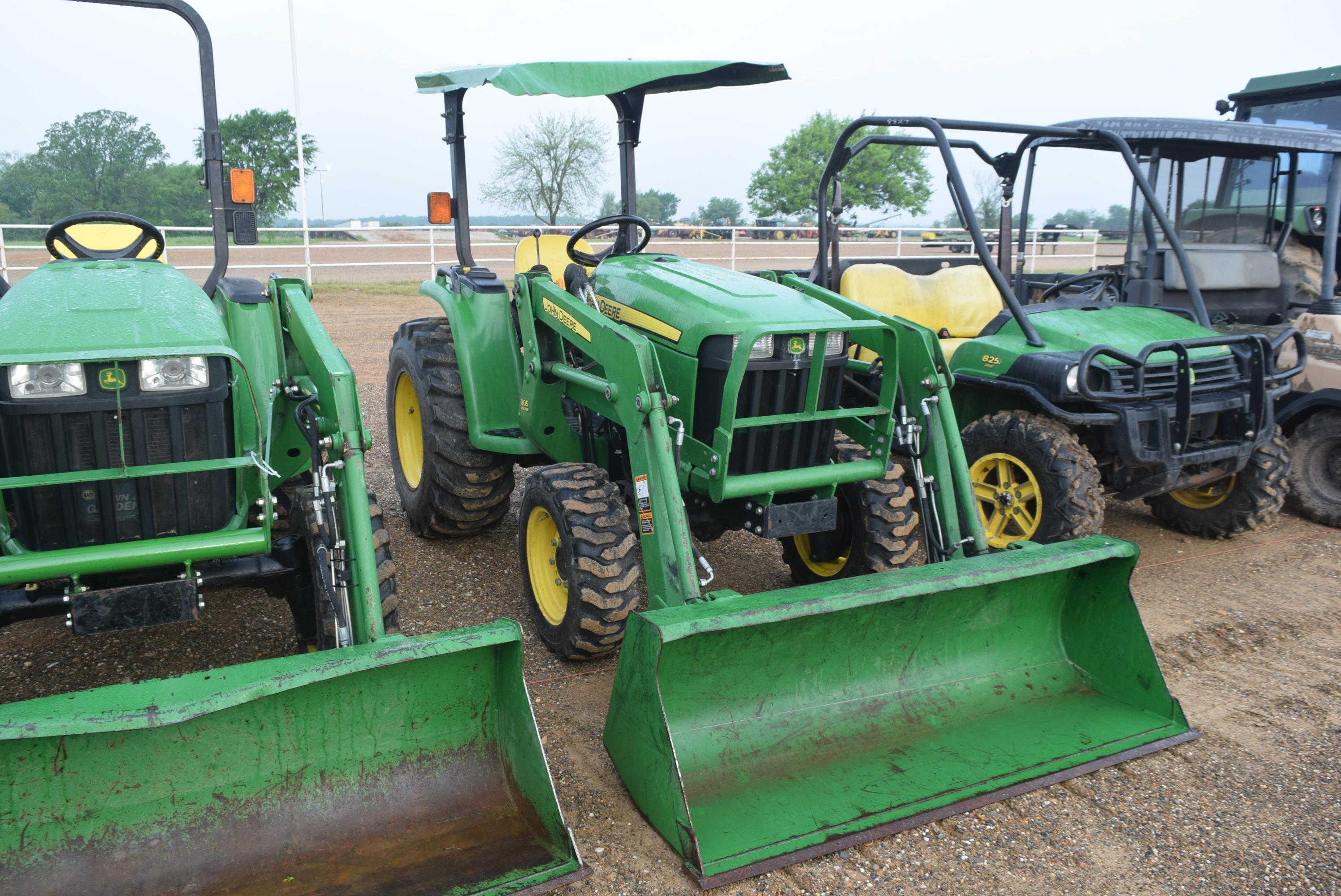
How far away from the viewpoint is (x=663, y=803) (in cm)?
275

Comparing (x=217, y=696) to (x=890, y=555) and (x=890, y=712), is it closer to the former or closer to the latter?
(x=890, y=712)

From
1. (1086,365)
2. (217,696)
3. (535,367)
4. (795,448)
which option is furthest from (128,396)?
(1086,365)

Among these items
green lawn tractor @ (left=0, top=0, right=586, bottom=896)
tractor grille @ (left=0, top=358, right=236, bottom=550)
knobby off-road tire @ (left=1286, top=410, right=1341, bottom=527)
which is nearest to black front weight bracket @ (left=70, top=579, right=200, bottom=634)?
green lawn tractor @ (left=0, top=0, right=586, bottom=896)

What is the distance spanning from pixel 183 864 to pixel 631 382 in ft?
6.50

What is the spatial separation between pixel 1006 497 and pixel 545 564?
2380 mm

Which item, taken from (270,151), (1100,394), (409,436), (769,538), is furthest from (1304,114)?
(270,151)

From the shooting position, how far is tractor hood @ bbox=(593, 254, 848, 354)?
3.70 metres

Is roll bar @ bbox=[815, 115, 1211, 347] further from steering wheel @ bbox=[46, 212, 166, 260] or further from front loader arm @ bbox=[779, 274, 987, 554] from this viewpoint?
steering wheel @ bbox=[46, 212, 166, 260]

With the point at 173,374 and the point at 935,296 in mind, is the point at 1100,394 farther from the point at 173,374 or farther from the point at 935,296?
the point at 173,374

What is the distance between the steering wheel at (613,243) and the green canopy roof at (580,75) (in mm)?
554

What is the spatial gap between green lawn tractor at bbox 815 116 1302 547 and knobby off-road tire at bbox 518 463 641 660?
6.57 ft

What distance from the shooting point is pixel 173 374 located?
2.82 meters

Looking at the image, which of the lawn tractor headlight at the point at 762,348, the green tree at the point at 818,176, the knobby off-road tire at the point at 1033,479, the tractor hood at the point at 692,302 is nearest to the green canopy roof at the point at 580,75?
the tractor hood at the point at 692,302

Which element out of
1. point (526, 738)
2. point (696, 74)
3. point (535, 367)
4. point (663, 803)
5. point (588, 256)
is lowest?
point (663, 803)
